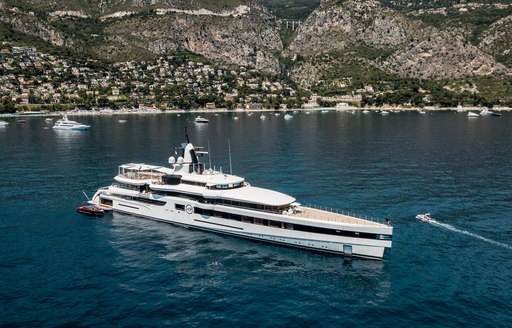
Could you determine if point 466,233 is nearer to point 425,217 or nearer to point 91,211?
point 425,217

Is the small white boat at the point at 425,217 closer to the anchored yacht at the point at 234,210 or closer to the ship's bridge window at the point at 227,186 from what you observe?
the anchored yacht at the point at 234,210

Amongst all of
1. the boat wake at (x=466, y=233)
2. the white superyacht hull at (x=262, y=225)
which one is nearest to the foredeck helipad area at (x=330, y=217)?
the white superyacht hull at (x=262, y=225)

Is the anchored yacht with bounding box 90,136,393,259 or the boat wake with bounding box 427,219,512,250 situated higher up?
the anchored yacht with bounding box 90,136,393,259

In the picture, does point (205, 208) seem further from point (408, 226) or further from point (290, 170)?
point (290, 170)

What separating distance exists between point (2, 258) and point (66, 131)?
14014 centimetres

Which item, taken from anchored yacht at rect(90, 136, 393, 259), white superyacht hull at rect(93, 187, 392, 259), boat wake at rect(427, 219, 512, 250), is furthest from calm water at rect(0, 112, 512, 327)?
anchored yacht at rect(90, 136, 393, 259)

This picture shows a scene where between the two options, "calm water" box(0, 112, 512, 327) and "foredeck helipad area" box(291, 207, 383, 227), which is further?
"foredeck helipad area" box(291, 207, 383, 227)

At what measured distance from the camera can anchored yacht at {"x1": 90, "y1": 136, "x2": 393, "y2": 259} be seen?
5072cm

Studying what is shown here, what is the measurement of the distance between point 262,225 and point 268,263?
21.3 feet

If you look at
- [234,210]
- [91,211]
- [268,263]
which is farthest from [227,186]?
[91,211]

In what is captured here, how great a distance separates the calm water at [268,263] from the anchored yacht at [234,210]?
152cm

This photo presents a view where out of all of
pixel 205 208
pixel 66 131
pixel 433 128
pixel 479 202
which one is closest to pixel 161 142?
pixel 66 131

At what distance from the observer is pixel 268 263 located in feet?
161

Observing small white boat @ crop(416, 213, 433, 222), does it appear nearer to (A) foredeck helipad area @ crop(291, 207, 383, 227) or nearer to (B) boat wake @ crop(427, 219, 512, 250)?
(B) boat wake @ crop(427, 219, 512, 250)
